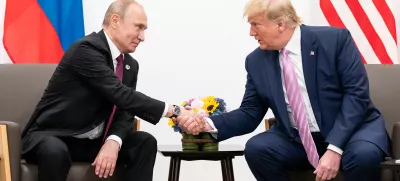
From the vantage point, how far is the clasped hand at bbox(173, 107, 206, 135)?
11.7 feet

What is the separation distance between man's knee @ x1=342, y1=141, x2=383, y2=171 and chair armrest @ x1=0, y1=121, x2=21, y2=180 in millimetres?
1500

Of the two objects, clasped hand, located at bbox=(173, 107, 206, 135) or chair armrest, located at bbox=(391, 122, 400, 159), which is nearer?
chair armrest, located at bbox=(391, 122, 400, 159)

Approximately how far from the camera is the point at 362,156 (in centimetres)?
307

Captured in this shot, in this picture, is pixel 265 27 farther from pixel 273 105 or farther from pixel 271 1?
pixel 273 105

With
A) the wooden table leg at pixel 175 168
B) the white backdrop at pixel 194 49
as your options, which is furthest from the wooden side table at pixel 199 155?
the white backdrop at pixel 194 49

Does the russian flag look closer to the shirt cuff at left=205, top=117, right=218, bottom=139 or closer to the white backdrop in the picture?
the white backdrop

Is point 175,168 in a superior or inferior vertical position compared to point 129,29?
inferior

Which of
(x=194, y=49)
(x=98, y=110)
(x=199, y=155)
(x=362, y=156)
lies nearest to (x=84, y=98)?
(x=98, y=110)

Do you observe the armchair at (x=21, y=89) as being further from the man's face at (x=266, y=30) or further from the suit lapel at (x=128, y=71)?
the man's face at (x=266, y=30)

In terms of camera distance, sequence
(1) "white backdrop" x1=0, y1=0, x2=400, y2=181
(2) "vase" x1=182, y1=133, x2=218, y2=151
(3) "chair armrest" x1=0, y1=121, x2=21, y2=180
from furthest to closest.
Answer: (1) "white backdrop" x1=0, y1=0, x2=400, y2=181 → (2) "vase" x1=182, y1=133, x2=218, y2=151 → (3) "chair armrest" x1=0, y1=121, x2=21, y2=180

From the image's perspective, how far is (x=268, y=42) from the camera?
350cm

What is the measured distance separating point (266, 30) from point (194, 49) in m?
1.44

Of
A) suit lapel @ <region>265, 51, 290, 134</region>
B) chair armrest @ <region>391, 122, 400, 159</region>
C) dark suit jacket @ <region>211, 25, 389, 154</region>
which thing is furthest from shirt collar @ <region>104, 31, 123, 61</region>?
chair armrest @ <region>391, 122, 400, 159</region>

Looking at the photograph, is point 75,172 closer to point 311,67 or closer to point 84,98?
point 84,98
